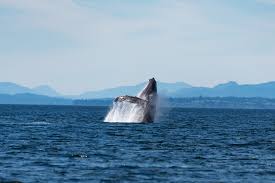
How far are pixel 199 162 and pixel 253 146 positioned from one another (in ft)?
60.0

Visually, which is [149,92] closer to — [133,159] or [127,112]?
[127,112]

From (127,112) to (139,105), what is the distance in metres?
6.16

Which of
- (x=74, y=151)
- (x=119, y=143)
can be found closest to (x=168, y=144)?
(x=119, y=143)

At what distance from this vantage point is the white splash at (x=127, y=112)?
326 feet

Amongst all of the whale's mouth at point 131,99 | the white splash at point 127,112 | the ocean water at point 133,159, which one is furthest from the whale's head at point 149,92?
the ocean water at point 133,159

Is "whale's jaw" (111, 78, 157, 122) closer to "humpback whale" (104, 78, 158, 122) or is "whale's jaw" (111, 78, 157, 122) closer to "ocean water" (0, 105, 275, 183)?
"humpback whale" (104, 78, 158, 122)

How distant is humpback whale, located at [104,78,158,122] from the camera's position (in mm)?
96675

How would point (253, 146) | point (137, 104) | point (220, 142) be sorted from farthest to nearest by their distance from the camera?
point (137, 104) → point (220, 142) → point (253, 146)

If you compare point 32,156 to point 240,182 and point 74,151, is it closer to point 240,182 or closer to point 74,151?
point 74,151

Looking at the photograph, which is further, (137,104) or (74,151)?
(137,104)

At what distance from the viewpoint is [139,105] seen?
97812 mm

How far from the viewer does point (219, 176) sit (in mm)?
44875

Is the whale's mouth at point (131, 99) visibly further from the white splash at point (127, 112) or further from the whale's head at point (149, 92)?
the whale's head at point (149, 92)

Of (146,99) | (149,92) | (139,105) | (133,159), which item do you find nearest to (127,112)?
(146,99)
